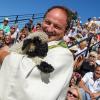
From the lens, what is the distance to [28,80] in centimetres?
218

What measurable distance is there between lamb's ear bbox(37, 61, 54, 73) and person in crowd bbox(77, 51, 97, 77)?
5.92 meters

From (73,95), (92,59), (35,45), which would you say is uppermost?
(35,45)

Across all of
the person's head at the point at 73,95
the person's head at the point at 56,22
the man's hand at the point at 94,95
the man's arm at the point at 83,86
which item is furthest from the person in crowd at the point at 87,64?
the person's head at the point at 56,22

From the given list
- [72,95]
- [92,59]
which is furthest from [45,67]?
[92,59]

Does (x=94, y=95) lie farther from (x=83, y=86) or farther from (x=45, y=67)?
(x=45, y=67)

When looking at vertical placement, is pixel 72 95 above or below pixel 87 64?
above

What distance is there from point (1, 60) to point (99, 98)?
4.27 m

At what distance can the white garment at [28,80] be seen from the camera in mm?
2170

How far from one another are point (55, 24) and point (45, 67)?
0.37 m

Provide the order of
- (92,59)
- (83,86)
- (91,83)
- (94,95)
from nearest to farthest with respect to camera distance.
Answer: (94,95) < (83,86) < (91,83) < (92,59)

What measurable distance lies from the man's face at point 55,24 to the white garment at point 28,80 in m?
0.19

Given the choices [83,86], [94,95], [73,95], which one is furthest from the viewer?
[83,86]

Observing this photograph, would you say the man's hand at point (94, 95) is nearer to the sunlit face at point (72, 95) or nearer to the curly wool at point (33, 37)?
the sunlit face at point (72, 95)

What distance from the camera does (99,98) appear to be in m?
6.30
